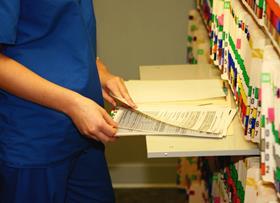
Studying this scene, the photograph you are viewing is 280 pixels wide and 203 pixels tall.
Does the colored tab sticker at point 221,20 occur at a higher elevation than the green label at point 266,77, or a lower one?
higher

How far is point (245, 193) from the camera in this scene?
145 centimetres

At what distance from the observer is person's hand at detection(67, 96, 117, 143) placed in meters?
1.44

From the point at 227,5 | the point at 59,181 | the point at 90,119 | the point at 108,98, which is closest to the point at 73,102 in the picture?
the point at 90,119

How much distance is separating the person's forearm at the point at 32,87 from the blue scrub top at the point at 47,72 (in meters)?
0.06

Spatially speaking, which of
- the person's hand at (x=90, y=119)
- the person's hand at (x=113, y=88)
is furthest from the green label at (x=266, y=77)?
the person's hand at (x=113, y=88)

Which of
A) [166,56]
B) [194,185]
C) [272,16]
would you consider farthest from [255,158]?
[166,56]

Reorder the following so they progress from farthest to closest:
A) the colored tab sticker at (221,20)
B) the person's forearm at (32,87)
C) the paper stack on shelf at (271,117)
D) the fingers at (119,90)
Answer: the colored tab sticker at (221,20) < the fingers at (119,90) < the person's forearm at (32,87) < the paper stack on shelf at (271,117)

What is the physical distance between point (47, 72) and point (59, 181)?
32 cm

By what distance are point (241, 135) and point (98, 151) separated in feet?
1.52

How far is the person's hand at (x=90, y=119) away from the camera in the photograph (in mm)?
1437

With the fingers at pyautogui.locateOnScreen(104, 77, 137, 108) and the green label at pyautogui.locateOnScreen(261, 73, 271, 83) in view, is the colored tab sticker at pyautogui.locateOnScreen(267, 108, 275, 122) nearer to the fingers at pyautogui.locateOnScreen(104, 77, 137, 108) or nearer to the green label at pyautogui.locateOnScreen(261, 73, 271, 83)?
the green label at pyautogui.locateOnScreen(261, 73, 271, 83)

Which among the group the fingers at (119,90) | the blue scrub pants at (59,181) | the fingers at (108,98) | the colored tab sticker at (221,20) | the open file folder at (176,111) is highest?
the colored tab sticker at (221,20)

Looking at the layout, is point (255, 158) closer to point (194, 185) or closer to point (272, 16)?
point (272, 16)

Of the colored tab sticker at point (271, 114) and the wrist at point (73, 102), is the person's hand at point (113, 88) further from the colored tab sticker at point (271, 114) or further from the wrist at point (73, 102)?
the colored tab sticker at point (271, 114)
